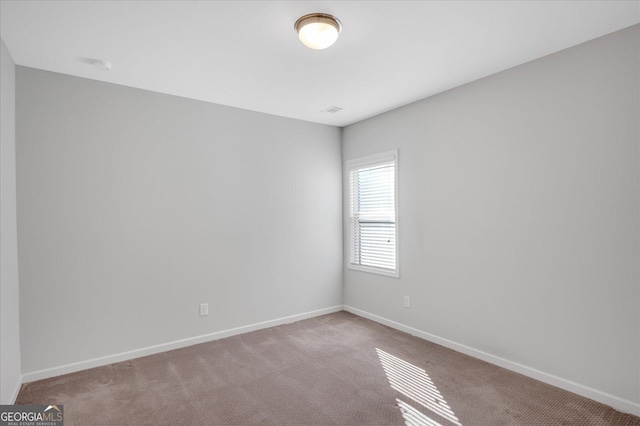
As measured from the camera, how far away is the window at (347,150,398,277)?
163 inches

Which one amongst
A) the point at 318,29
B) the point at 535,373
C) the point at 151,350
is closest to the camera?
the point at 318,29

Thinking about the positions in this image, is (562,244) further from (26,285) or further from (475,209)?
(26,285)

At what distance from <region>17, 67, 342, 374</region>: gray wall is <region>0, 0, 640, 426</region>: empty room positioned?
20 mm

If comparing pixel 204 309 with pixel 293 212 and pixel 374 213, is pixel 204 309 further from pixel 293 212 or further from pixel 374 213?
pixel 374 213

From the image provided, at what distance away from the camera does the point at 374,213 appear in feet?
14.4

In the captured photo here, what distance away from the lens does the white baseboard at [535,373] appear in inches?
91.7

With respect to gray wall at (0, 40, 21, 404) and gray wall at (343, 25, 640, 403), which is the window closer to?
gray wall at (343, 25, 640, 403)

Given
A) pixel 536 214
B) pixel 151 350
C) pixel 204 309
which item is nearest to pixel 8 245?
pixel 151 350

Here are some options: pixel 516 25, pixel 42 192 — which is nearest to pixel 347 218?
pixel 516 25

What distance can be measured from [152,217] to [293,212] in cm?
164

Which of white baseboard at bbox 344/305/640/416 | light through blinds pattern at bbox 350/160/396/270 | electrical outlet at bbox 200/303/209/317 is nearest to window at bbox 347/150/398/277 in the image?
light through blinds pattern at bbox 350/160/396/270

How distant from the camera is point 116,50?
2.57 m

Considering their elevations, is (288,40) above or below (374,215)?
above

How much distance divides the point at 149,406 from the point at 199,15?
265cm
